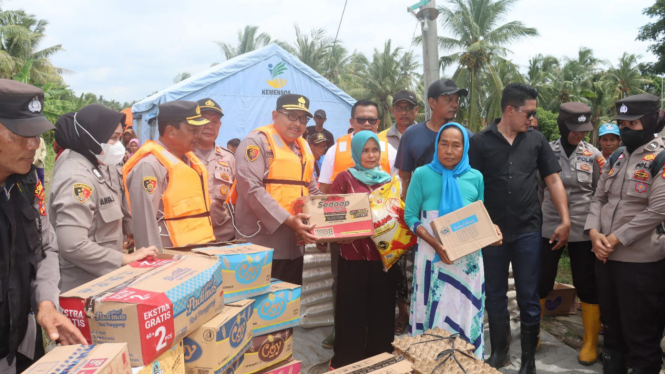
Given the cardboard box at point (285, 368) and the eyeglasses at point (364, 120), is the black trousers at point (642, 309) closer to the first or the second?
the cardboard box at point (285, 368)

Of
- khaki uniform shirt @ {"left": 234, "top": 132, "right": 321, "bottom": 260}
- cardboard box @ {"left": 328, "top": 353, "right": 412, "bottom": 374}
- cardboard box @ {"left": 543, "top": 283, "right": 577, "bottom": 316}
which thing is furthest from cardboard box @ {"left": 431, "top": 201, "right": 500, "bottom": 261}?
cardboard box @ {"left": 543, "top": 283, "right": 577, "bottom": 316}

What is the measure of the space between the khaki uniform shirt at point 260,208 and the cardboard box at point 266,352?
93 cm

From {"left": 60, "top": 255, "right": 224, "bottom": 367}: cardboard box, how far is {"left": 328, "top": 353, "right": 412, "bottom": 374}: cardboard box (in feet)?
2.52

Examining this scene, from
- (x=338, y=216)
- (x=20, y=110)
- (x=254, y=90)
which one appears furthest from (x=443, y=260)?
(x=254, y=90)

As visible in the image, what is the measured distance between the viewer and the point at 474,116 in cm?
2627

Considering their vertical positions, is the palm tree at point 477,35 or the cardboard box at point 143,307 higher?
the palm tree at point 477,35

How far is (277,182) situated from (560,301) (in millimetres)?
3574

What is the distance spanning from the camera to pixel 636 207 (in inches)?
126

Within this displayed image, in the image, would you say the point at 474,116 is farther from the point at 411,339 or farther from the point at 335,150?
the point at 411,339

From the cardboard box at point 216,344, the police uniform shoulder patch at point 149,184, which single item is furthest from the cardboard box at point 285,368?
the police uniform shoulder patch at point 149,184

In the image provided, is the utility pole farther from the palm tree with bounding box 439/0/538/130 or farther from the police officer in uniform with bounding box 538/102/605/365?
the palm tree with bounding box 439/0/538/130

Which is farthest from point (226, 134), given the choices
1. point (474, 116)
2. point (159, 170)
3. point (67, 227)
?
point (474, 116)

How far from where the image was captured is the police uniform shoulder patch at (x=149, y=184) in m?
2.87

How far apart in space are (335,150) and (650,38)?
43.5 meters
